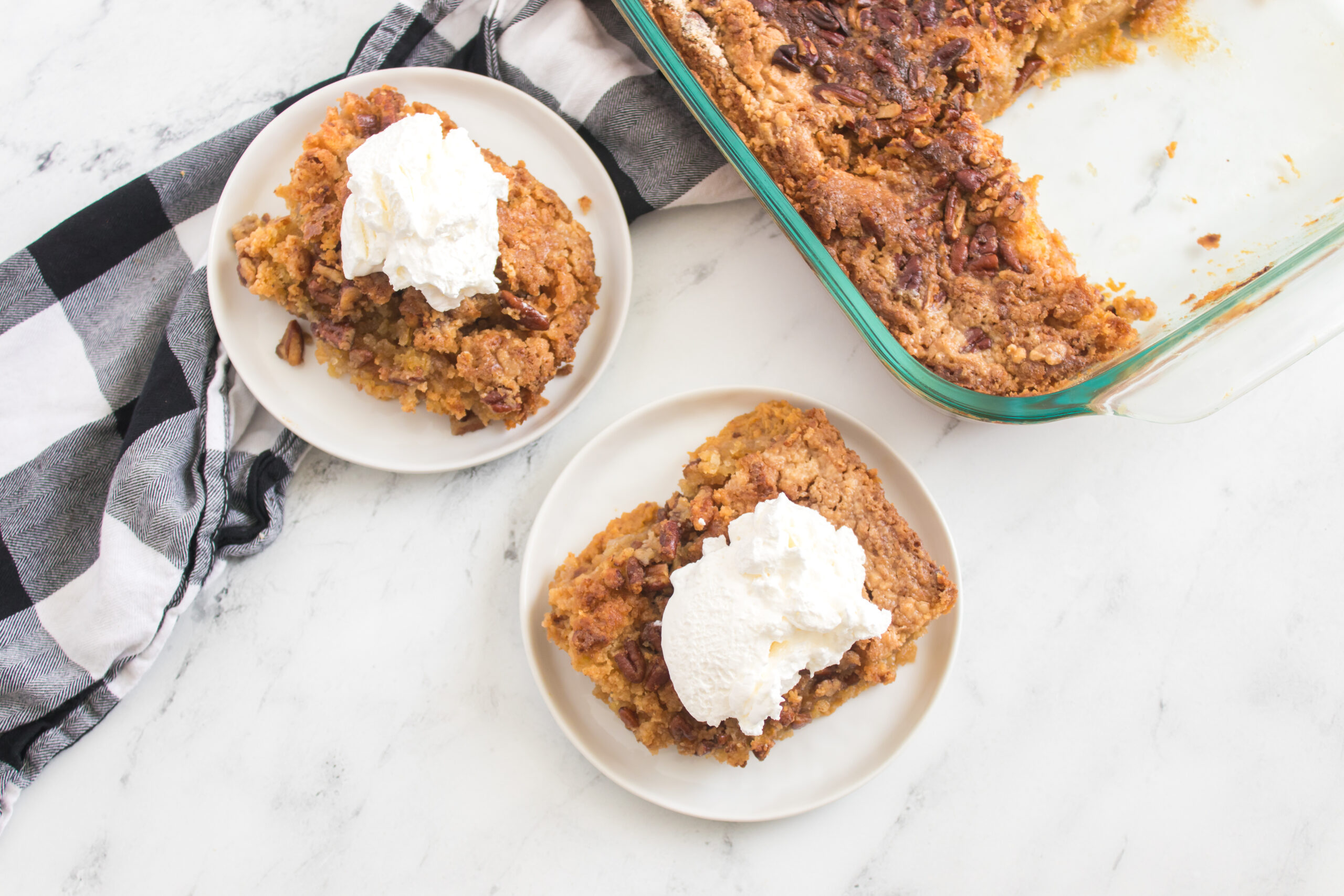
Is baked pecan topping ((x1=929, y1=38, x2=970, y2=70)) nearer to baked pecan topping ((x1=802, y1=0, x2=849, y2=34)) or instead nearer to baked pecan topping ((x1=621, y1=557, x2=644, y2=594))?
baked pecan topping ((x1=802, y1=0, x2=849, y2=34))

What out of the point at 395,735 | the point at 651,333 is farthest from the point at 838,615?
the point at 395,735

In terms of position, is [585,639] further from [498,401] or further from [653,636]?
[498,401]

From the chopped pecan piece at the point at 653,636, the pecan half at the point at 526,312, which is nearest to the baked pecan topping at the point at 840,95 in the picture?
the pecan half at the point at 526,312

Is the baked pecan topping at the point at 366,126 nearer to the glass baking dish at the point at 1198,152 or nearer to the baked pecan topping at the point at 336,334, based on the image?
the baked pecan topping at the point at 336,334

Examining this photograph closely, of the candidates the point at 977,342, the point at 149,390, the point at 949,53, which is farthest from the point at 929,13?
the point at 149,390

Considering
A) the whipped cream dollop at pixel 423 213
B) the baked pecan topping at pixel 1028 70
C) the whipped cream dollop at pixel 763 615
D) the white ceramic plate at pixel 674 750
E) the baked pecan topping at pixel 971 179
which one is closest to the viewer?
the whipped cream dollop at pixel 763 615

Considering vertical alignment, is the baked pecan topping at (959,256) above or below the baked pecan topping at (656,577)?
above
